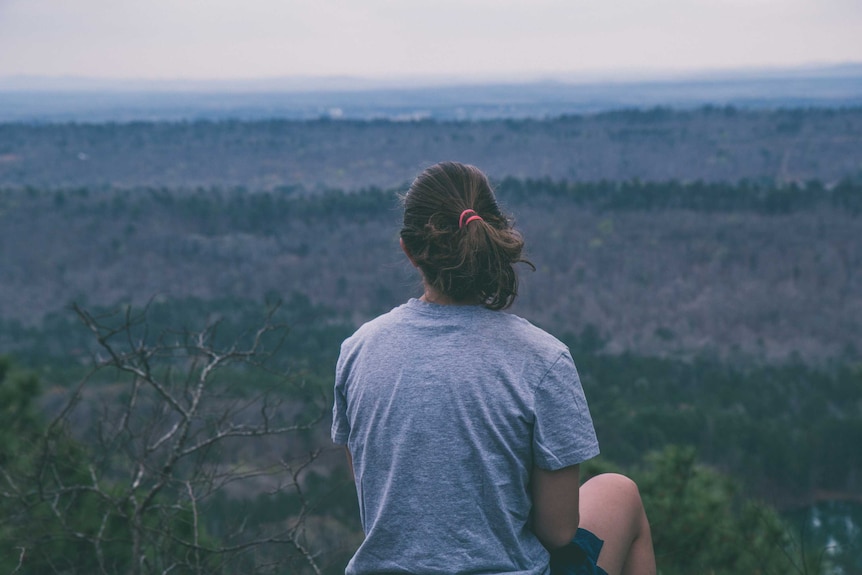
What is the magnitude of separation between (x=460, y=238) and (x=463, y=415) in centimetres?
32

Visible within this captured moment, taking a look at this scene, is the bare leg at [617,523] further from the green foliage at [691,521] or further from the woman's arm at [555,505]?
the green foliage at [691,521]

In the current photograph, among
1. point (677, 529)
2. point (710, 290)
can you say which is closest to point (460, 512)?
point (677, 529)

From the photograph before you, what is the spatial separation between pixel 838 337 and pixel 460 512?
2314cm

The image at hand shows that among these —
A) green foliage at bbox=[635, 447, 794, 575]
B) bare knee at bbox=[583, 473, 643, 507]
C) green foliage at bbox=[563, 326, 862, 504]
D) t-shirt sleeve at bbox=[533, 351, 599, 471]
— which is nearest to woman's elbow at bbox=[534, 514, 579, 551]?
t-shirt sleeve at bbox=[533, 351, 599, 471]

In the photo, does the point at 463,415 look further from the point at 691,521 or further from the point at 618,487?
the point at 691,521

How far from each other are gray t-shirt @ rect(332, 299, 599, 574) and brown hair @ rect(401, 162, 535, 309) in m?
0.05

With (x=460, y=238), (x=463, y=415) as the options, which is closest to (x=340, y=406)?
(x=463, y=415)

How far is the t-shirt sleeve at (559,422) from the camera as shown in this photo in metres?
1.42

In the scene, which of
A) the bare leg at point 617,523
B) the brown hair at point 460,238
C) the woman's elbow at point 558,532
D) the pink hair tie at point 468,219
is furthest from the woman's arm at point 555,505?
the pink hair tie at point 468,219

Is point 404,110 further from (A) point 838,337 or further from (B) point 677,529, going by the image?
(B) point 677,529

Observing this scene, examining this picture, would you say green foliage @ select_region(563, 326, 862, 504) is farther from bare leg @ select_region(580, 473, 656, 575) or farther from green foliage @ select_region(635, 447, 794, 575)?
bare leg @ select_region(580, 473, 656, 575)

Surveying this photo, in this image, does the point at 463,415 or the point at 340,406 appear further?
the point at 340,406

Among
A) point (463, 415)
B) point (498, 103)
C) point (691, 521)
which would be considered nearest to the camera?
point (463, 415)

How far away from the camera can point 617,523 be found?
171 cm
